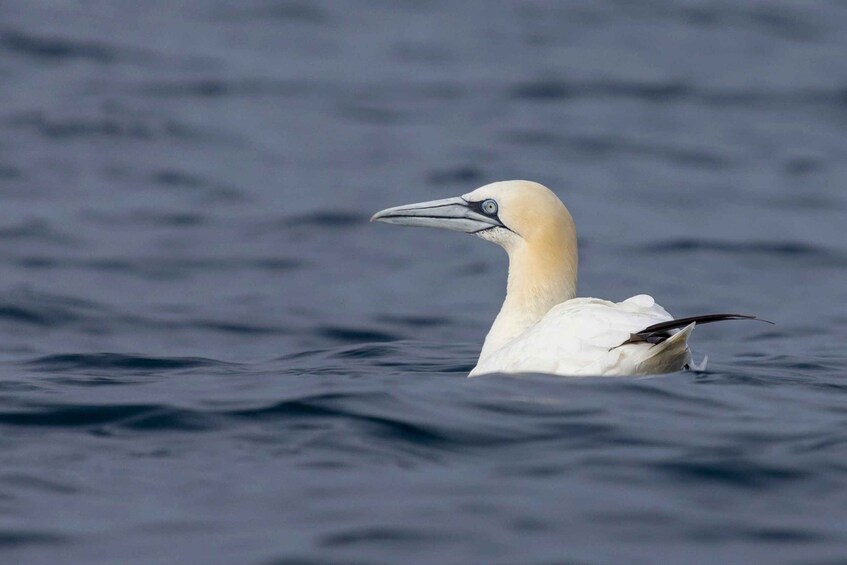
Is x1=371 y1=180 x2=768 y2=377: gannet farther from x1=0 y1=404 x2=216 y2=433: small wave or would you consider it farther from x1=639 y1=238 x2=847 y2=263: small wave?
x1=639 y1=238 x2=847 y2=263: small wave

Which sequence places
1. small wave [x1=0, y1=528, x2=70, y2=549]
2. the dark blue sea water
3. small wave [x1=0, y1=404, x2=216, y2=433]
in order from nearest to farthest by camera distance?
small wave [x1=0, y1=528, x2=70, y2=549] → the dark blue sea water → small wave [x1=0, y1=404, x2=216, y2=433]

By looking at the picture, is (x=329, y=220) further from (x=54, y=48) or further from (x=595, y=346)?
(x=595, y=346)

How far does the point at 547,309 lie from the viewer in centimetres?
989

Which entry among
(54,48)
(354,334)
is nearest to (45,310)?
(354,334)

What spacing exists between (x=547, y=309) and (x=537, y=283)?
7.0 inches

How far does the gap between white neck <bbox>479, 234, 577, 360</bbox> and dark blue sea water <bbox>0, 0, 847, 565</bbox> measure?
0.65 metres

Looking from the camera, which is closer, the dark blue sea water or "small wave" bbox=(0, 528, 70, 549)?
"small wave" bbox=(0, 528, 70, 549)

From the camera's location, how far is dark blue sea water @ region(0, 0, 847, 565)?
242 inches

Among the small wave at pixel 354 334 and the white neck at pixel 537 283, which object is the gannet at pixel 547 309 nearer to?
the white neck at pixel 537 283

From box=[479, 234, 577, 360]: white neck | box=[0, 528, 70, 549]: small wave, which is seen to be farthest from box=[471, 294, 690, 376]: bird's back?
box=[0, 528, 70, 549]: small wave

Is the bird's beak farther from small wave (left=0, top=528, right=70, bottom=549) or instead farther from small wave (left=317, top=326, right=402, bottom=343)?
small wave (left=0, top=528, right=70, bottom=549)

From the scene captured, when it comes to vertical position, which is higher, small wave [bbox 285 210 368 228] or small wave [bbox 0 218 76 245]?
small wave [bbox 285 210 368 228]

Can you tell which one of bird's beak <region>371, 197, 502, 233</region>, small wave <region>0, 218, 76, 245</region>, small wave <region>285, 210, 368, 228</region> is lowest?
small wave <region>0, 218, 76, 245</region>

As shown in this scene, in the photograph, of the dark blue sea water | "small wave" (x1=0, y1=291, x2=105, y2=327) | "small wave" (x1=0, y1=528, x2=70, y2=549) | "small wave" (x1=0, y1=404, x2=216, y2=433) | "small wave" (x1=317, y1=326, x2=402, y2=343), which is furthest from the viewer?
"small wave" (x1=0, y1=291, x2=105, y2=327)
